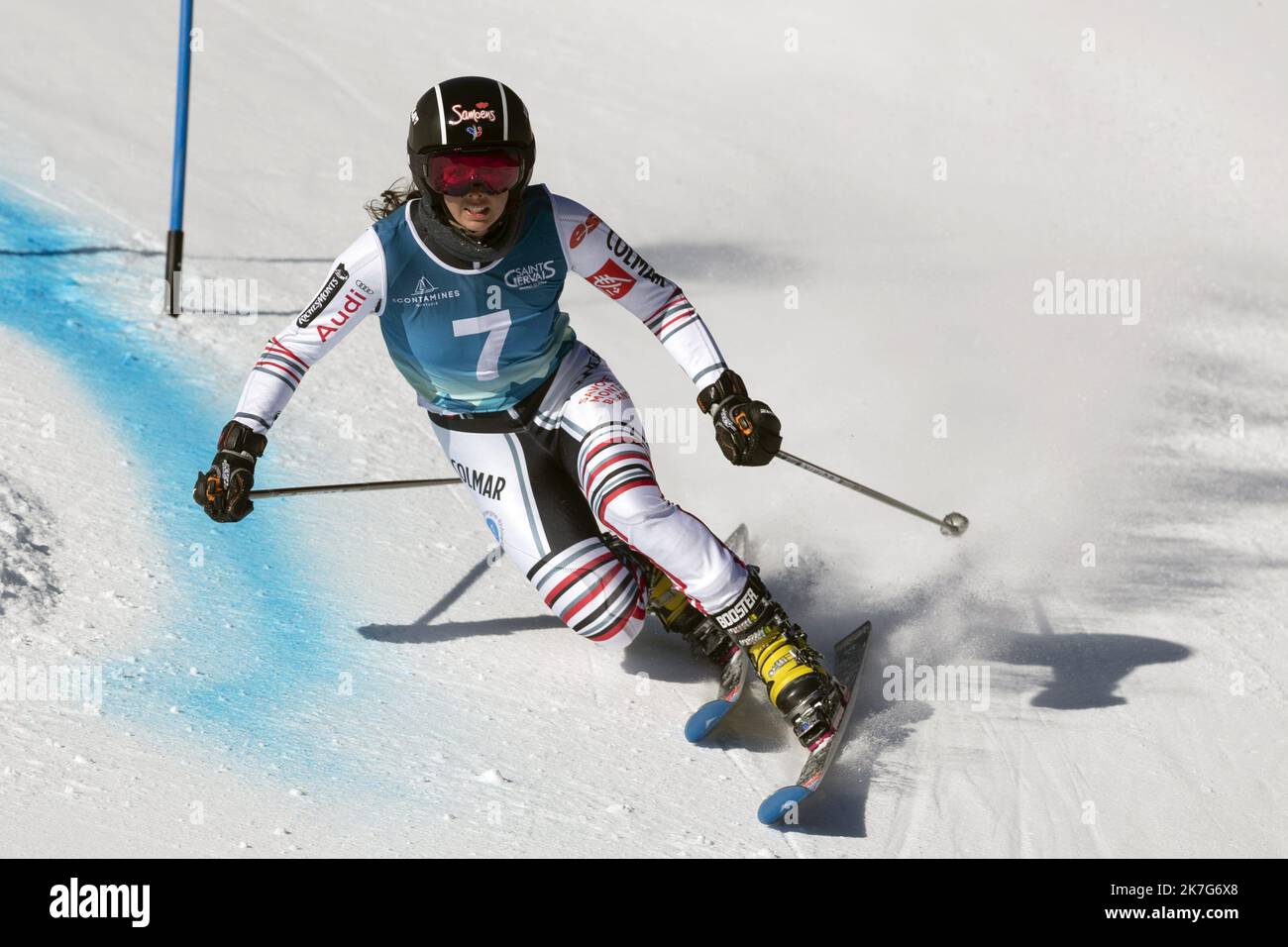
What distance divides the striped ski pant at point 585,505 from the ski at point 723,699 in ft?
0.79

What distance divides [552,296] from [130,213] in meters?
4.66

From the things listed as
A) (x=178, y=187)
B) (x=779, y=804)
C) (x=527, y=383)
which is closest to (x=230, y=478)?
(x=527, y=383)

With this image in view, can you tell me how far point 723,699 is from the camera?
4754 millimetres

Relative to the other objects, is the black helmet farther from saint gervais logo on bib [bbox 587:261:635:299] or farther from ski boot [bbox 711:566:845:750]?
ski boot [bbox 711:566:845:750]

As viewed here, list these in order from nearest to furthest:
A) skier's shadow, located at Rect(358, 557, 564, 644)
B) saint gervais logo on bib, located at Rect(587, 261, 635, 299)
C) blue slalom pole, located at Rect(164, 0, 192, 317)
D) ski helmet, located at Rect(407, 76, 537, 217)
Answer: ski helmet, located at Rect(407, 76, 537, 217)
saint gervais logo on bib, located at Rect(587, 261, 635, 299)
skier's shadow, located at Rect(358, 557, 564, 644)
blue slalom pole, located at Rect(164, 0, 192, 317)

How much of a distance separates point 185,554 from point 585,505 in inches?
65.9

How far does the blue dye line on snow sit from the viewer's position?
14.6 feet

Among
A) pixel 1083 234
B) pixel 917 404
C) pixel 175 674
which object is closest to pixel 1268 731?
pixel 917 404

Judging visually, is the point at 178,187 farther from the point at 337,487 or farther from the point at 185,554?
the point at 337,487

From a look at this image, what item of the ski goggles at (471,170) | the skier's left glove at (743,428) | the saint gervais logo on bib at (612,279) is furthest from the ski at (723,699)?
the ski goggles at (471,170)

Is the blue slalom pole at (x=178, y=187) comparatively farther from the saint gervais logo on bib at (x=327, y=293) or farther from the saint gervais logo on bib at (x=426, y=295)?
the saint gervais logo on bib at (x=426, y=295)

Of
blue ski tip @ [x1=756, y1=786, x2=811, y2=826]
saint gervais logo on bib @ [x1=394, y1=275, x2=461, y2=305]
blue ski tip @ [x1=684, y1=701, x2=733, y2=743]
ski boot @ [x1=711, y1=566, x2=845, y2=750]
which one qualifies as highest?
saint gervais logo on bib @ [x1=394, y1=275, x2=461, y2=305]

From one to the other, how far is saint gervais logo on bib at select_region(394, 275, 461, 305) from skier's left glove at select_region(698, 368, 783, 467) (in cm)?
89

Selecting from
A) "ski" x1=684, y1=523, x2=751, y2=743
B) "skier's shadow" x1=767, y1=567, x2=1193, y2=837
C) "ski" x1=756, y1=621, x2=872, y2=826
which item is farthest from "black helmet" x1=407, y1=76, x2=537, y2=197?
"skier's shadow" x1=767, y1=567, x2=1193, y2=837
